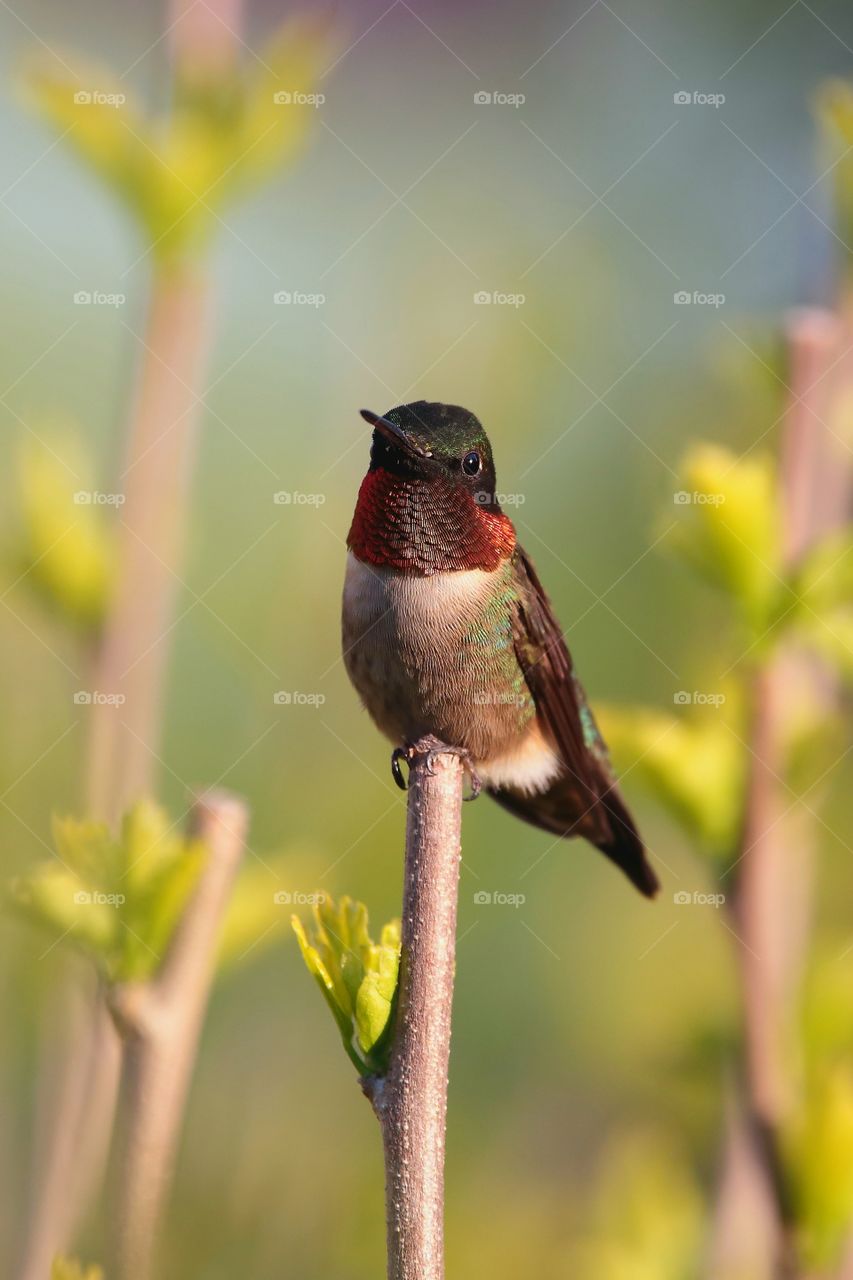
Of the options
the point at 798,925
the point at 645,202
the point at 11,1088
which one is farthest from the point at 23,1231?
the point at 645,202

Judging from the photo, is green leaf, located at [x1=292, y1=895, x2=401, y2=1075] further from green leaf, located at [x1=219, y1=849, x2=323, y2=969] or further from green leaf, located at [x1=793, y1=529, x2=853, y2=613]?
green leaf, located at [x1=793, y1=529, x2=853, y2=613]

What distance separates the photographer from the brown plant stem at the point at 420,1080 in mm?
1264

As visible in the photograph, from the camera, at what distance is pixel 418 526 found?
2.87m

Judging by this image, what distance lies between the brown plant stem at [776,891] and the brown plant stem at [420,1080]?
1.93 ft

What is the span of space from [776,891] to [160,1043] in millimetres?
887

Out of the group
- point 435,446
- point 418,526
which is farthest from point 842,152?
point 418,526

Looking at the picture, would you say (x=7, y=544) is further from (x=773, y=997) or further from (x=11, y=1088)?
(x=773, y=997)

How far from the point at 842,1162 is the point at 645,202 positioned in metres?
2.85

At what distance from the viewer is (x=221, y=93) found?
7.75ft

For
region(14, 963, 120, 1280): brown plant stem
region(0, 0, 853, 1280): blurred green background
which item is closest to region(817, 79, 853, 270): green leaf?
region(0, 0, 853, 1280): blurred green background

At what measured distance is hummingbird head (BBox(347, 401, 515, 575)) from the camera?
2746 mm

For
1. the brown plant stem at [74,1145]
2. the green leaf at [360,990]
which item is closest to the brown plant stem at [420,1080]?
the green leaf at [360,990]

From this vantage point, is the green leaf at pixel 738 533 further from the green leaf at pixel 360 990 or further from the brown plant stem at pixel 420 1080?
the green leaf at pixel 360 990

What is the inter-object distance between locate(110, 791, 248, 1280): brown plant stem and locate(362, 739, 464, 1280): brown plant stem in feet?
0.90
